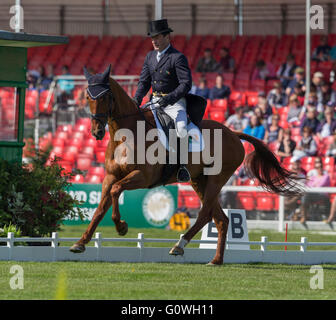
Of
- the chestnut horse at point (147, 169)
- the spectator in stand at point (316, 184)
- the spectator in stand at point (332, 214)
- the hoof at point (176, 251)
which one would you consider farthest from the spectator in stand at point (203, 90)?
the hoof at point (176, 251)

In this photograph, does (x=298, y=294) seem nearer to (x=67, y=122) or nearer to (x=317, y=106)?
(x=317, y=106)

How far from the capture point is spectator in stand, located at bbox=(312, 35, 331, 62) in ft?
78.1

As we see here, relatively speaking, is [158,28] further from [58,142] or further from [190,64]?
[190,64]

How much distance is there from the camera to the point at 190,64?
25484mm

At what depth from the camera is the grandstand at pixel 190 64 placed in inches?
767

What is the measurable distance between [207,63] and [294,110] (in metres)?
4.78

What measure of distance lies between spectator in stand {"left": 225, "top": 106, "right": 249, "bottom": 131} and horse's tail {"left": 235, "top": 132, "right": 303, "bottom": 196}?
8.45 metres

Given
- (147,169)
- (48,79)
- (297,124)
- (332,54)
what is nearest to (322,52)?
(332,54)

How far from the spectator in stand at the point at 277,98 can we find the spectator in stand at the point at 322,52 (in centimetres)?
285

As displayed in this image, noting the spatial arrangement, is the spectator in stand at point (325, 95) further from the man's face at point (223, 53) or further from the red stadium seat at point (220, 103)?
the man's face at point (223, 53)

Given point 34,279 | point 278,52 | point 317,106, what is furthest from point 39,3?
point 34,279

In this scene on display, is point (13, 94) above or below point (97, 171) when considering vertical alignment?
above

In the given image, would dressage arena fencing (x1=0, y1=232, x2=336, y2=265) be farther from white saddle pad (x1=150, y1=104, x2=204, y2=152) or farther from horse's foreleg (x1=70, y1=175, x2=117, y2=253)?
white saddle pad (x1=150, y1=104, x2=204, y2=152)

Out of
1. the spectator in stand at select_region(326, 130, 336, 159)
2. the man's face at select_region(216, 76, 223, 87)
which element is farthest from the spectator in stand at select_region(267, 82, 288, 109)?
the spectator in stand at select_region(326, 130, 336, 159)
